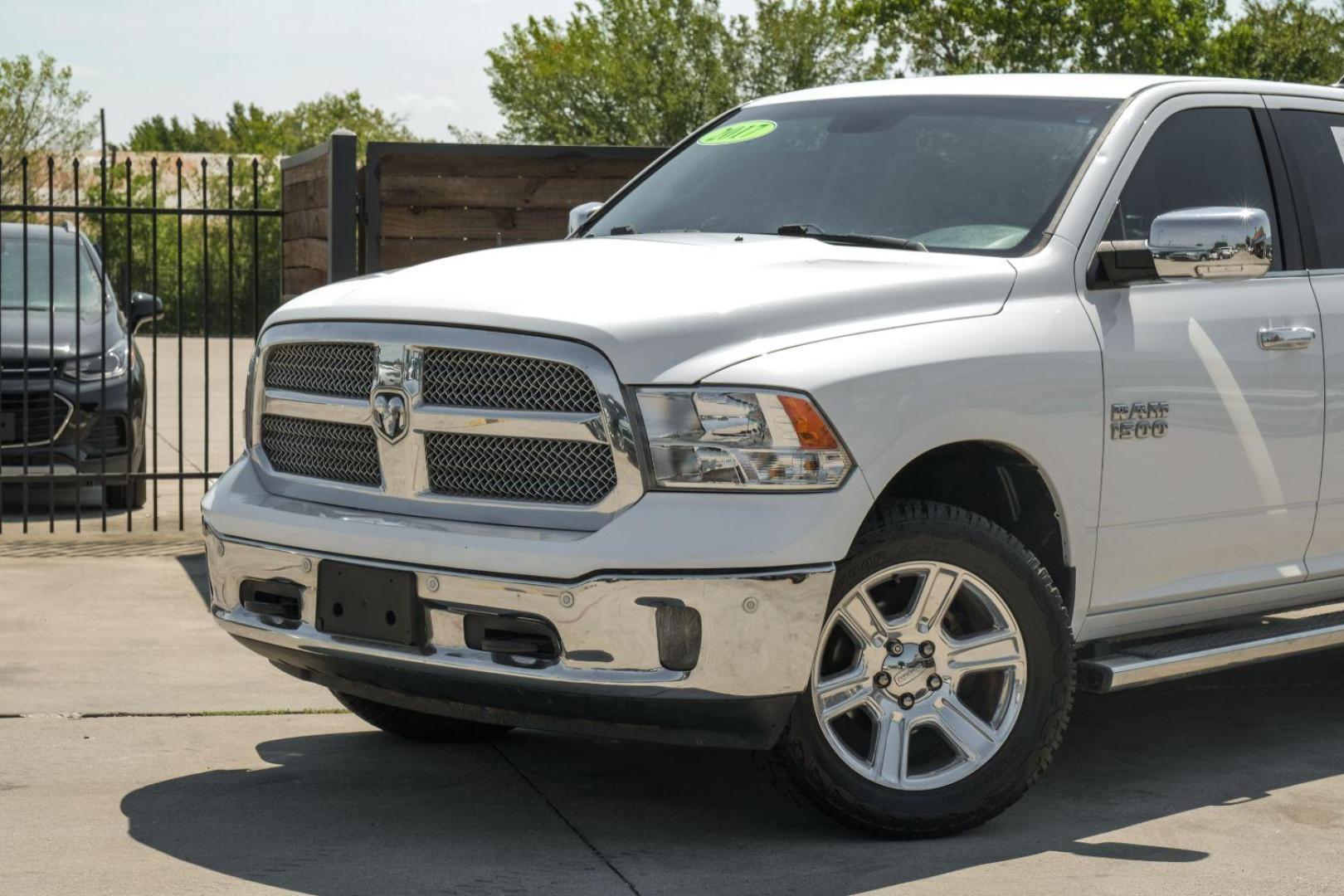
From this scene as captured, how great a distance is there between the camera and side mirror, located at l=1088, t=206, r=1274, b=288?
4.97 m

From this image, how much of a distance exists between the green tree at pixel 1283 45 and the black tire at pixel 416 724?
148 feet

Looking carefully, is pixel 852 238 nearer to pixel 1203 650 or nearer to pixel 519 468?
pixel 519 468

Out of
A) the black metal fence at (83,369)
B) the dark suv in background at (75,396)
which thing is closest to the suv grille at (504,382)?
the black metal fence at (83,369)

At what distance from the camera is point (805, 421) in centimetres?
423

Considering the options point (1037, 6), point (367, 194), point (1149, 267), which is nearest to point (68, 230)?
point (367, 194)

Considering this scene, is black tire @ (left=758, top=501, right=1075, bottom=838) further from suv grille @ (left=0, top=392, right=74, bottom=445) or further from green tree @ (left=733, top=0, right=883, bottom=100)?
green tree @ (left=733, top=0, right=883, bottom=100)

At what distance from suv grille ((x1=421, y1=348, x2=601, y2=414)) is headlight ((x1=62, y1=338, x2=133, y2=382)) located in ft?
21.5

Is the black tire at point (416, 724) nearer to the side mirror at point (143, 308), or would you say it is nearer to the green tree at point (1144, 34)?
the side mirror at point (143, 308)

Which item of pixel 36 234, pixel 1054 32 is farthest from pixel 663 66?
pixel 36 234

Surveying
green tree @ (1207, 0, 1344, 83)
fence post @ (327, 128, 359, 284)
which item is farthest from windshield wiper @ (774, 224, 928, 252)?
green tree @ (1207, 0, 1344, 83)

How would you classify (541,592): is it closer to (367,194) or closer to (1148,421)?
(1148,421)

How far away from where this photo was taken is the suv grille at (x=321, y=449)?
468cm

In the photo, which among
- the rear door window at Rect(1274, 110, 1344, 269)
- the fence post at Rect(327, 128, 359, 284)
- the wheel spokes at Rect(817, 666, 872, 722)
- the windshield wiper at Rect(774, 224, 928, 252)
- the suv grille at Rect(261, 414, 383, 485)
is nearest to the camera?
the wheel spokes at Rect(817, 666, 872, 722)

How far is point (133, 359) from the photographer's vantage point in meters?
10.8
